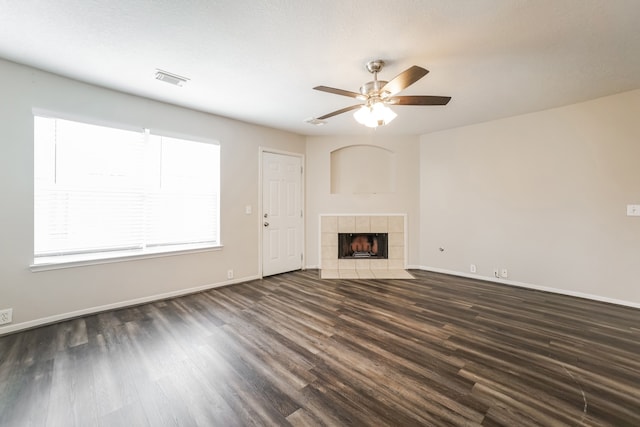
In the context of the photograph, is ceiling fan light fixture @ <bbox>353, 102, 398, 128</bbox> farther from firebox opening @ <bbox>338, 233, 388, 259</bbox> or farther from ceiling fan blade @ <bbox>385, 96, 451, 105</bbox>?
firebox opening @ <bbox>338, 233, 388, 259</bbox>

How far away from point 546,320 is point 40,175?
565cm

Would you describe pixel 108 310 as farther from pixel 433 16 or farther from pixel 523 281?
pixel 523 281

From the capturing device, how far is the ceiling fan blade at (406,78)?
5.96ft

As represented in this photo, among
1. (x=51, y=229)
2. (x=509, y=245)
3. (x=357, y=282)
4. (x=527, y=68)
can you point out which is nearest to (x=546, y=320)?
(x=509, y=245)

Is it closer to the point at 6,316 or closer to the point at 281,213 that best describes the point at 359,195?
the point at 281,213

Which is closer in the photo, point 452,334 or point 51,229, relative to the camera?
point 452,334

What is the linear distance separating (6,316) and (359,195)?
4822 mm

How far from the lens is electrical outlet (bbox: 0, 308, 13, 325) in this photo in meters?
2.34

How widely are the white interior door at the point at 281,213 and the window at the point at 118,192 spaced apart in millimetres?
868

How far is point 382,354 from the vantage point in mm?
2059

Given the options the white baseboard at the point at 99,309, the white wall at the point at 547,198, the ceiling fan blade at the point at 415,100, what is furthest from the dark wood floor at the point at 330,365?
the ceiling fan blade at the point at 415,100

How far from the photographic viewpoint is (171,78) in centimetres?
262

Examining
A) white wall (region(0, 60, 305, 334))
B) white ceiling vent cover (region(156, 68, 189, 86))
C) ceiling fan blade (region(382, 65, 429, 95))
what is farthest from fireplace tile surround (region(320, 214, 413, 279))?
white ceiling vent cover (region(156, 68, 189, 86))

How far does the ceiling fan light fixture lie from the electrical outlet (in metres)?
3.85
